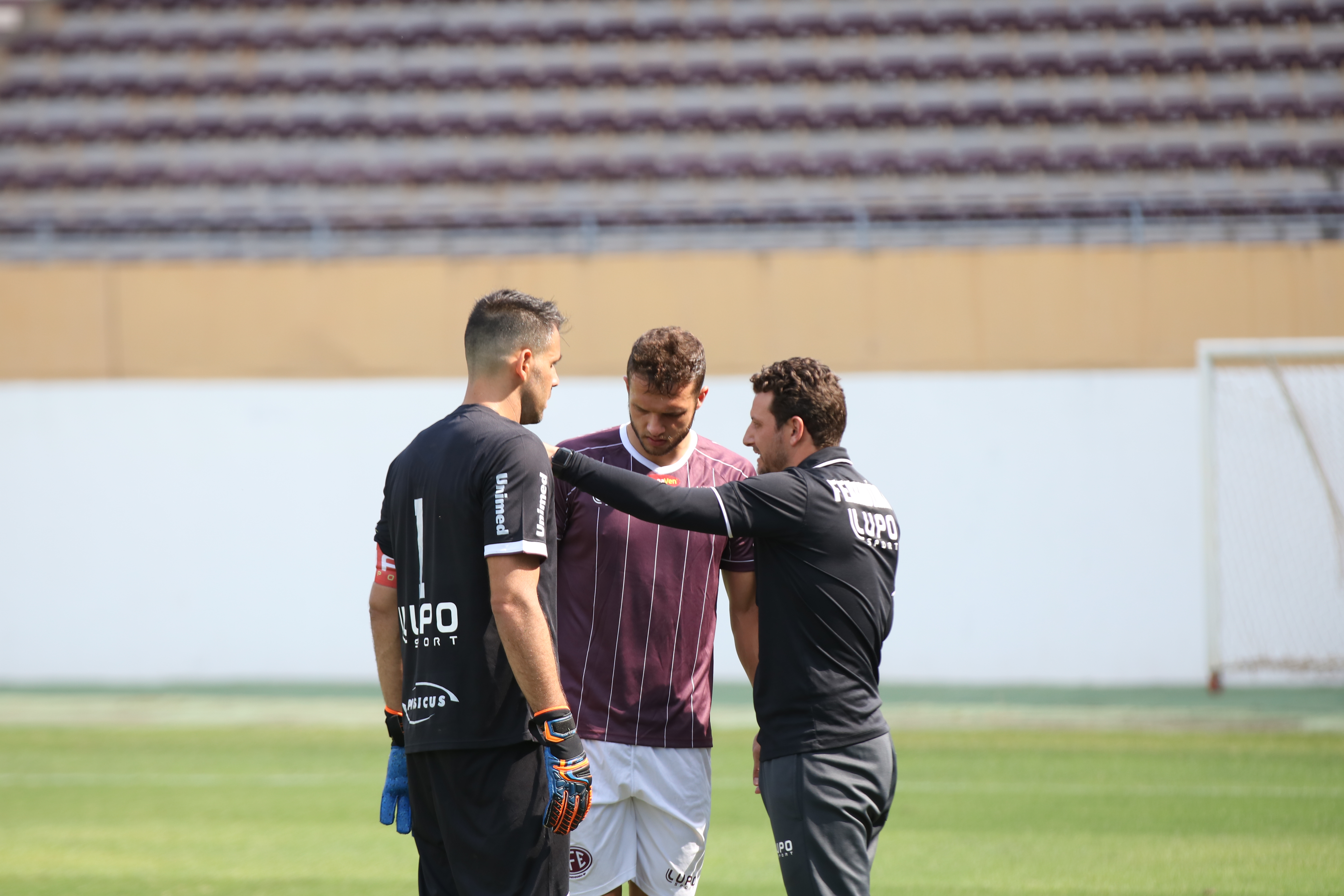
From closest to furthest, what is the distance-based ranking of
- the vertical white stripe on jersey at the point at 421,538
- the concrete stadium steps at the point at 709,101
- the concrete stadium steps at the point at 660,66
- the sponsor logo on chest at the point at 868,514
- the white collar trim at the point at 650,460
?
the vertical white stripe on jersey at the point at 421,538
the sponsor logo on chest at the point at 868,514
the white collar trim at the point at 650,460
the concrete stadium steps at the point at 709,101
the concrete stadium steps at the point at 660,66

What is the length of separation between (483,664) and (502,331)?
0.82m

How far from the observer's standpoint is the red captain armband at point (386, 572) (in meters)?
3.31

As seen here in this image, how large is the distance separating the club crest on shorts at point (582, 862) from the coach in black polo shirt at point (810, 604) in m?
0.59

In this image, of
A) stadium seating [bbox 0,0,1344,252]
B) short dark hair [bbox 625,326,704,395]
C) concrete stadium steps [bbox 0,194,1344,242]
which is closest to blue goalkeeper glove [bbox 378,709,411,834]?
short dark hair [bbox 625,326,704,395]

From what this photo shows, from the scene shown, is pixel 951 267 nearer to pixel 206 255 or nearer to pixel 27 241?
pixel 206 255

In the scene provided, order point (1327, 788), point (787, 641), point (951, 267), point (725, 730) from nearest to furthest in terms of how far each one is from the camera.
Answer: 1. point (787, 641)
2. point (1327, 788)
3. point (725, 730)
4. point (951, 267)

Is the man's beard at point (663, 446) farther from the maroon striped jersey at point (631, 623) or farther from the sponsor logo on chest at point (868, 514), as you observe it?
the sponsor logo on chest at point (868, 514)

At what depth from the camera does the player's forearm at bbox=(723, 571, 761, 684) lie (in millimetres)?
3674

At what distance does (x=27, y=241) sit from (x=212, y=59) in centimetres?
378

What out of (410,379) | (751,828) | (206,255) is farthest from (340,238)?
(751,828)

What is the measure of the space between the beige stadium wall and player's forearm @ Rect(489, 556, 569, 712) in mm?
8775

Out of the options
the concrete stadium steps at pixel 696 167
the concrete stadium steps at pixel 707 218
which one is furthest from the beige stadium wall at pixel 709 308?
the concrete stadium steps at pixel 696 167

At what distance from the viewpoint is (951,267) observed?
11672 mm

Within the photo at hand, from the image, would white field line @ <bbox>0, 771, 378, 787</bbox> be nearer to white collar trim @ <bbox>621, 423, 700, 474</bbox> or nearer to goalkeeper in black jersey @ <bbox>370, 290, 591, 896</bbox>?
white collar trim @ <bbox>621, 423, 700, 474</bbox>
